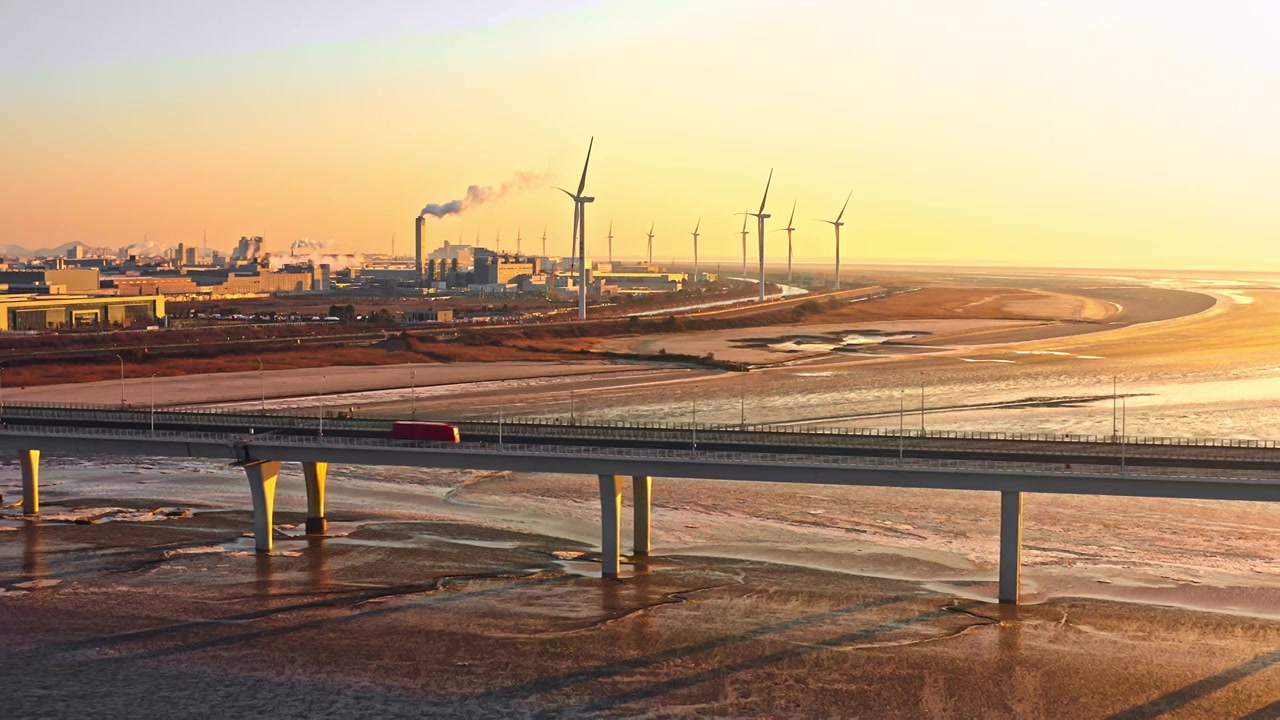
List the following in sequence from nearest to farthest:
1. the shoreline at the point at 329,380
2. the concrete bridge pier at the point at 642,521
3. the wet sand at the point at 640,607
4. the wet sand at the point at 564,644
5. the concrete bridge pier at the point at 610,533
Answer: the wet sand at the point at 564,644 < the wet sand at the point at 640,607 < the concrete bridge pier at the point at 610,533 < the concrete bridge pier at the point at 642,521 < the shoreline at the point at 329,380

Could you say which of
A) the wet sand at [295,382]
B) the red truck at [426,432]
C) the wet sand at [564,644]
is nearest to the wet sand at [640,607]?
the wet sand at [564,644]

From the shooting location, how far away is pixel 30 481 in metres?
77.6

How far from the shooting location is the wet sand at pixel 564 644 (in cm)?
4559

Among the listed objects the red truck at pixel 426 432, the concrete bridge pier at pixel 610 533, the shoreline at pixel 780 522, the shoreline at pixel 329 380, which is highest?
the red truck at pixel 426 432

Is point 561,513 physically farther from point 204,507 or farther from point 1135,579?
point 1135,579

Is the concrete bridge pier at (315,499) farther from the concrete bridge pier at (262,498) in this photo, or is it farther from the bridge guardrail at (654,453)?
the concrete bridge pier at (262,498)

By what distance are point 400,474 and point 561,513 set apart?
737 inches

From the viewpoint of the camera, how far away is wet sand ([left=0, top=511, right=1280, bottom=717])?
4559cm

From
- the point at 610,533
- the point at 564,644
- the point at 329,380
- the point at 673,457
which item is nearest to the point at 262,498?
the point at 610,533

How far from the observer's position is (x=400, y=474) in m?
92.2

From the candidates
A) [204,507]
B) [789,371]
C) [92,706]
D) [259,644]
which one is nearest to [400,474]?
[204,507]

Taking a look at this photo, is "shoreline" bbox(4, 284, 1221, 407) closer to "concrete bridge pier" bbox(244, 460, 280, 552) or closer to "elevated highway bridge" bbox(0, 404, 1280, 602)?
"elevated highway bridge" bbox(0, 404, 1280, 602)

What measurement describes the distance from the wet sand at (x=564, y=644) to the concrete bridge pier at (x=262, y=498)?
1939 mm

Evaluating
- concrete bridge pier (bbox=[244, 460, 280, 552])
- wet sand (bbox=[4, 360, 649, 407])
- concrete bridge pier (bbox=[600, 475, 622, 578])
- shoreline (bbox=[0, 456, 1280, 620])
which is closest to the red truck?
concrete bridge pier (bbox=[244, 460, 280, 552])
